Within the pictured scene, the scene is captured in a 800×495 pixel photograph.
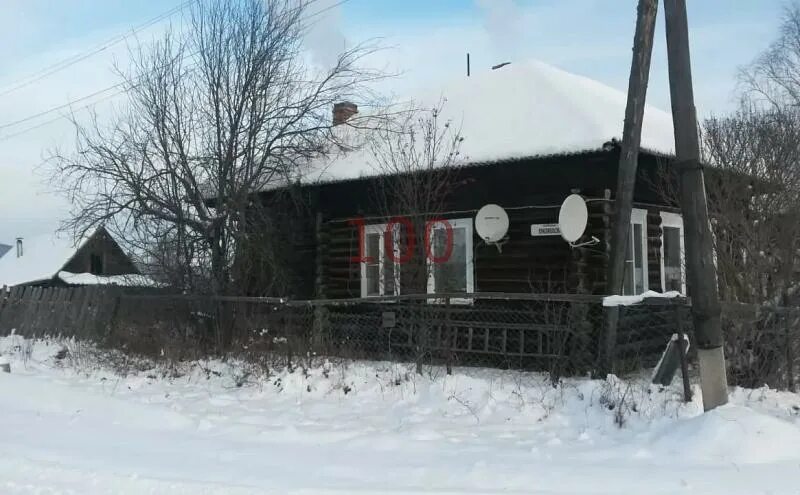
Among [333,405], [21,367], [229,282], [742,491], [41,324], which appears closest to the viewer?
[742,491]

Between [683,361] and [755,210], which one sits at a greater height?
[755,210]

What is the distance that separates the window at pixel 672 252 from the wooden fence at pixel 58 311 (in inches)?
387

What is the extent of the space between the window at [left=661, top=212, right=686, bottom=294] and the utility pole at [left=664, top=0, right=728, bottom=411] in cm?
564

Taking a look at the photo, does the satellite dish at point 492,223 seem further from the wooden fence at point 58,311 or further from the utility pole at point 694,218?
the wooden fence at point 58,311

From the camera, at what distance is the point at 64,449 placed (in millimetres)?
6199

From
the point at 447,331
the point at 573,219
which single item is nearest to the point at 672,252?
the point at 573,219

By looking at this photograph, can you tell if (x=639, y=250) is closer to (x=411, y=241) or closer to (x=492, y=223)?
(x=492, y=223)

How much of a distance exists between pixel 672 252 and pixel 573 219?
Result: 3.54m

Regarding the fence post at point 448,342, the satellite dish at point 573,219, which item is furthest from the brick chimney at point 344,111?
the fence post at point 448,342

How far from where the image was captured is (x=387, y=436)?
20.7 ft

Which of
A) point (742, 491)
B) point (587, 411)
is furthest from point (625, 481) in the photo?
point (587, 411)

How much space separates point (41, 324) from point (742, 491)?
1408 centimetres

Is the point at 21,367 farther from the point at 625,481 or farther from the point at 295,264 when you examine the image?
the point at 625,481

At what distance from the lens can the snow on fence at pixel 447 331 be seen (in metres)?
7.81
